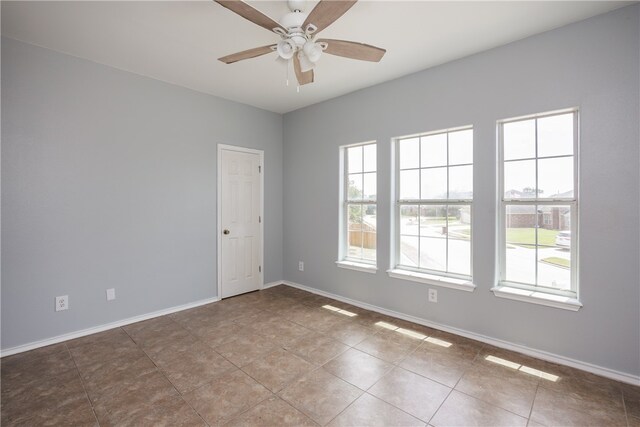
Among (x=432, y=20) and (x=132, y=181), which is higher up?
(x=432, y=20)

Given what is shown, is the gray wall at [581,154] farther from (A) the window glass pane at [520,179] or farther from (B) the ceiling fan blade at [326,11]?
(B) the ceiling fan blade at [326,11]

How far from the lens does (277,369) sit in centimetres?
239

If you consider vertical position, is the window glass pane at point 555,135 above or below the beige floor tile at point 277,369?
above

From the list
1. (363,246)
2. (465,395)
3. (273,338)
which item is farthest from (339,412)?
(363,246)

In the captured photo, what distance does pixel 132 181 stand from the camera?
3283 millimetres

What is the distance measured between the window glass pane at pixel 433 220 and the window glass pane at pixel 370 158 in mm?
847

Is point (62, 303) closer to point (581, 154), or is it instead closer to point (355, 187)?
point (355, 187)

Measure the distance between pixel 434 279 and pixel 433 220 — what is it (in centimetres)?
63

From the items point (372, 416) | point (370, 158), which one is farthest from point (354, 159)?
point (372, 416)

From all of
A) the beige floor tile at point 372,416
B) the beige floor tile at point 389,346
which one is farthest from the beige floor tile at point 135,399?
the beige floor tile at point 389,346

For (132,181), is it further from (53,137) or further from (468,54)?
(468,54)

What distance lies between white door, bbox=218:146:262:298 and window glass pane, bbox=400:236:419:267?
7.11ft

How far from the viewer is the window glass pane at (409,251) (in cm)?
340

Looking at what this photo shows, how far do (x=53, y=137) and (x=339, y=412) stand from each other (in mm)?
3426
